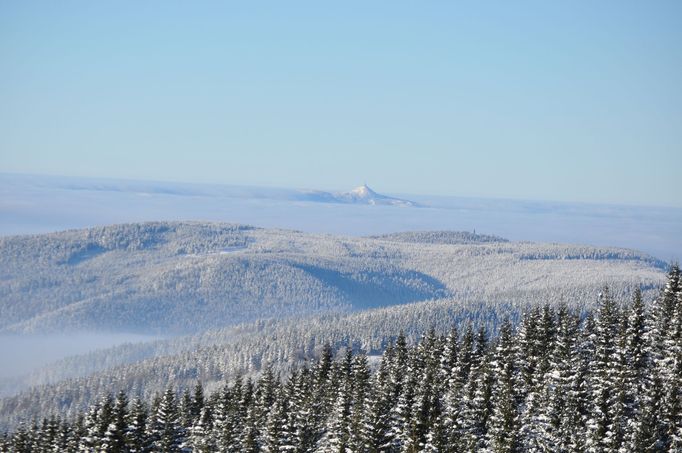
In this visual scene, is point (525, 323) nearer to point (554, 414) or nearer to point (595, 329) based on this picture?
point (595, 329)

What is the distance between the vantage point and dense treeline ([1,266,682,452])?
6906 centimetres

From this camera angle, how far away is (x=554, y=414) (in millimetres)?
71750

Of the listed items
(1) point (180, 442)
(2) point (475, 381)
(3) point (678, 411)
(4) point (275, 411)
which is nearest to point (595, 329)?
(2) point (475, 381)

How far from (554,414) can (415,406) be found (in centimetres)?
1266

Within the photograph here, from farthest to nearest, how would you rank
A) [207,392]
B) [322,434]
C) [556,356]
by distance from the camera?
[207,392] < [322,434] < [556,356]

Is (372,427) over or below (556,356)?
below

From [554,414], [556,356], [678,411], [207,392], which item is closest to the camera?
[678,411]

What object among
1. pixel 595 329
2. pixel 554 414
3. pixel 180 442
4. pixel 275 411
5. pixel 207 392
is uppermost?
pixel 595 329

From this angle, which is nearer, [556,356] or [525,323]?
[556,356]

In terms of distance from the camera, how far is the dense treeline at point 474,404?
227 feet

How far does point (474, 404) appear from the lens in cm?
7588

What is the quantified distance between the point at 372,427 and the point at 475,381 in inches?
502

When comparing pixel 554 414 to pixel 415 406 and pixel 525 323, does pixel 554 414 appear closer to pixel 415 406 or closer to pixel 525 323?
pixel 415 406

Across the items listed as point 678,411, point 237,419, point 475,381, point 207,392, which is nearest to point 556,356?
point 475,381
